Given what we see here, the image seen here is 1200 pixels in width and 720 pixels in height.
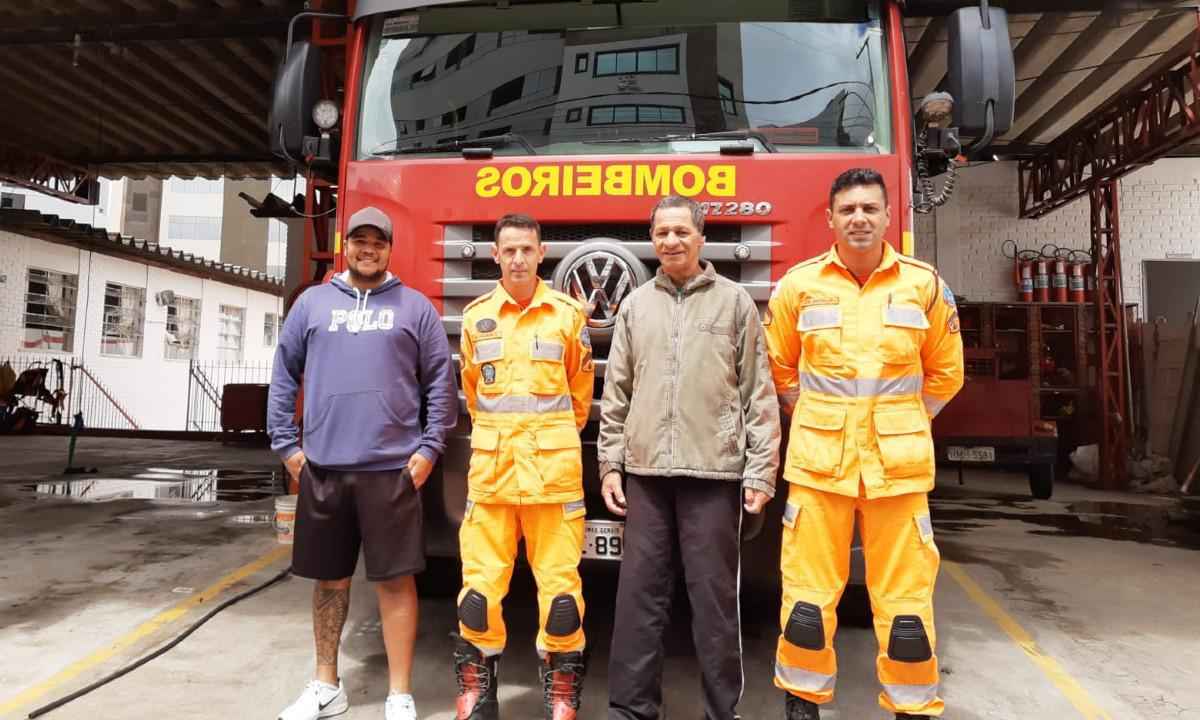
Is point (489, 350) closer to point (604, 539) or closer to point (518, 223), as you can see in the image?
point (518, 223)

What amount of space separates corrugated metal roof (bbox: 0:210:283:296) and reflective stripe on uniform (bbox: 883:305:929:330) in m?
16.5

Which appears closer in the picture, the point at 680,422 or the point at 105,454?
the point at 680,422

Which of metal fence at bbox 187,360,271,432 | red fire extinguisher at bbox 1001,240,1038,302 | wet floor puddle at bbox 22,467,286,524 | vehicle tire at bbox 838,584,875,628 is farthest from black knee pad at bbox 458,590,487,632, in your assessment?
metal fence at bbox 187,360,271,432

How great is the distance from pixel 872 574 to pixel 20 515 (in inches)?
281

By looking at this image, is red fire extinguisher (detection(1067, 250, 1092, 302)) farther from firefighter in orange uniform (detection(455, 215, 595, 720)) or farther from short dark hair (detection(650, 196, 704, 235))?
firefighter in orange uniform (detection(455, 215, 595, 720))

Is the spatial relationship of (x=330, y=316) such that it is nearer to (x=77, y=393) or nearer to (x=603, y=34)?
(x=603, y=34)

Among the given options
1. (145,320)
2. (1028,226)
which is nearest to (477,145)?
(1028,226)

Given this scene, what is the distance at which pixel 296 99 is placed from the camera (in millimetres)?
3445

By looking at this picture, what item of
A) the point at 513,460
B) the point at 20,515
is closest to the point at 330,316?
the point at 513,460

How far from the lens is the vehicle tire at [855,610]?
3.79 m

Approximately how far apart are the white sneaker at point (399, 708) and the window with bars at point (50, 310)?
687 inches

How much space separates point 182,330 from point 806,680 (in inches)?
870

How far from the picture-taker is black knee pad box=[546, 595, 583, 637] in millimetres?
2600

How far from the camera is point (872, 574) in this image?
253 centimetres
